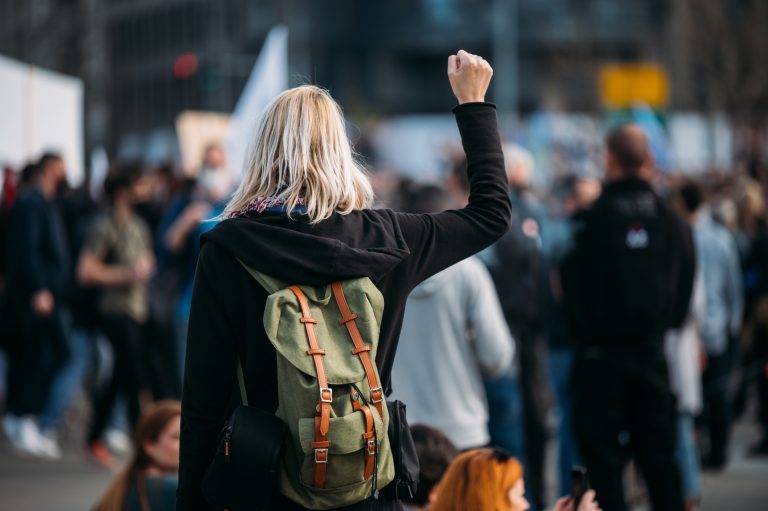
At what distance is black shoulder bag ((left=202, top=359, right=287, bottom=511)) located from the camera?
321cm

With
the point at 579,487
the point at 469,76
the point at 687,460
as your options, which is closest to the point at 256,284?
the point at 469,76

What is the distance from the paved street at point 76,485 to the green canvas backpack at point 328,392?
5.33m

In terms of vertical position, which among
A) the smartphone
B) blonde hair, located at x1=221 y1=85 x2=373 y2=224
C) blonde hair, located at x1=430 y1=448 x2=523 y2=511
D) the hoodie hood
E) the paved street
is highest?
blonde hair, located at x1=221 y1=85 x2=373 y2=224

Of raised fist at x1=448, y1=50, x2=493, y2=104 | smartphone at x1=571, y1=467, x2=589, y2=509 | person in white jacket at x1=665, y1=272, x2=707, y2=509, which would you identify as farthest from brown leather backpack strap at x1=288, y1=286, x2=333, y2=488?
person in white jacket at x1=665, y1=272, x2=707, y2=509

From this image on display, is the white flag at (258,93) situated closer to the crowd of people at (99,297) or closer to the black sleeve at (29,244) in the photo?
the crowd of people at (99,297)

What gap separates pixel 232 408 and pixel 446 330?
256 cm

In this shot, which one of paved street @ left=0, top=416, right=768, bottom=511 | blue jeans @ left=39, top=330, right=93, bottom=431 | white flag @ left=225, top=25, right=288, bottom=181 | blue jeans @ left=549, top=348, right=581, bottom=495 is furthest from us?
white flag @ left=225, top=25, right=288, bottom=181

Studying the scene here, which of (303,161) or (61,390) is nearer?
(303,161)

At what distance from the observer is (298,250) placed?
130 inches

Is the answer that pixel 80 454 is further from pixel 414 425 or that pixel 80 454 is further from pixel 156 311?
pixel 414 425

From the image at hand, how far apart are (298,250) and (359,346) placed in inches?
10.4

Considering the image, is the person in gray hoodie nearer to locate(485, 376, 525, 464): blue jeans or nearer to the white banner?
locate(485, 376, 525, 464): blue jeans

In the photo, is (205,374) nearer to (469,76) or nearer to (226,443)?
(226,443)

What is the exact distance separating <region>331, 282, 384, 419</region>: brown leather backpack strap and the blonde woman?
5 cm
